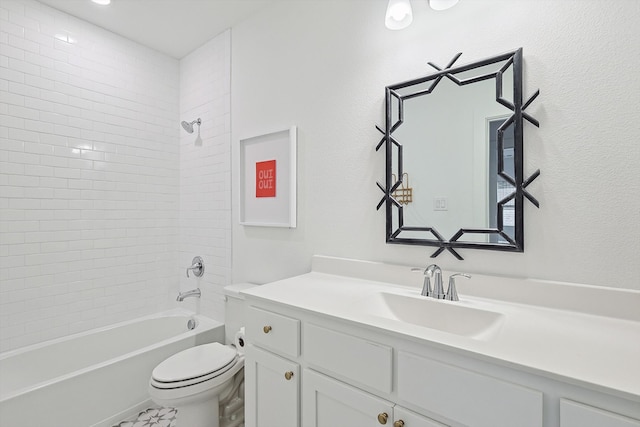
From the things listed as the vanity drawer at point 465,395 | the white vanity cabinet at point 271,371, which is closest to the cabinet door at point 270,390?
the white vanity cabinet at point 271,371

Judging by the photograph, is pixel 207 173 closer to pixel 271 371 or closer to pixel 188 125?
pixel 188 125

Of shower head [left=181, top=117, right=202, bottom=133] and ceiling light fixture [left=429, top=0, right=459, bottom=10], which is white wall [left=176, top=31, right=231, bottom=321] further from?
ceiling light fixture [left=429, top=0, right=459, bottom=10]

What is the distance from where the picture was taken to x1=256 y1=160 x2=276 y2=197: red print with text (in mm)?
2037

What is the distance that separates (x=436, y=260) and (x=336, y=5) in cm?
149

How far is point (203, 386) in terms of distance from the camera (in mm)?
1577

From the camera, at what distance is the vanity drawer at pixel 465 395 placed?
0.73m

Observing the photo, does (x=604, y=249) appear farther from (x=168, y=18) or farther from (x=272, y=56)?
(x=168, y=18)

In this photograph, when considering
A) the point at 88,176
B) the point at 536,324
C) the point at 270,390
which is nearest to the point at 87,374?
the point at 270,390

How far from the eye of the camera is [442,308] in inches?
46.5

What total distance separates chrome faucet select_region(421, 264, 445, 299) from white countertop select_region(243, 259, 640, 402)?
0.16 ft

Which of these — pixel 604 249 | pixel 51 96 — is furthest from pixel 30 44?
pixel 604 249

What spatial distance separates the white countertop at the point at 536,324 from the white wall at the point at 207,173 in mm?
1169

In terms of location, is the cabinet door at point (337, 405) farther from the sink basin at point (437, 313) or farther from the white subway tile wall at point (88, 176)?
the white subway tile wall at point (88, 176)

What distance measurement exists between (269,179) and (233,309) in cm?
95
